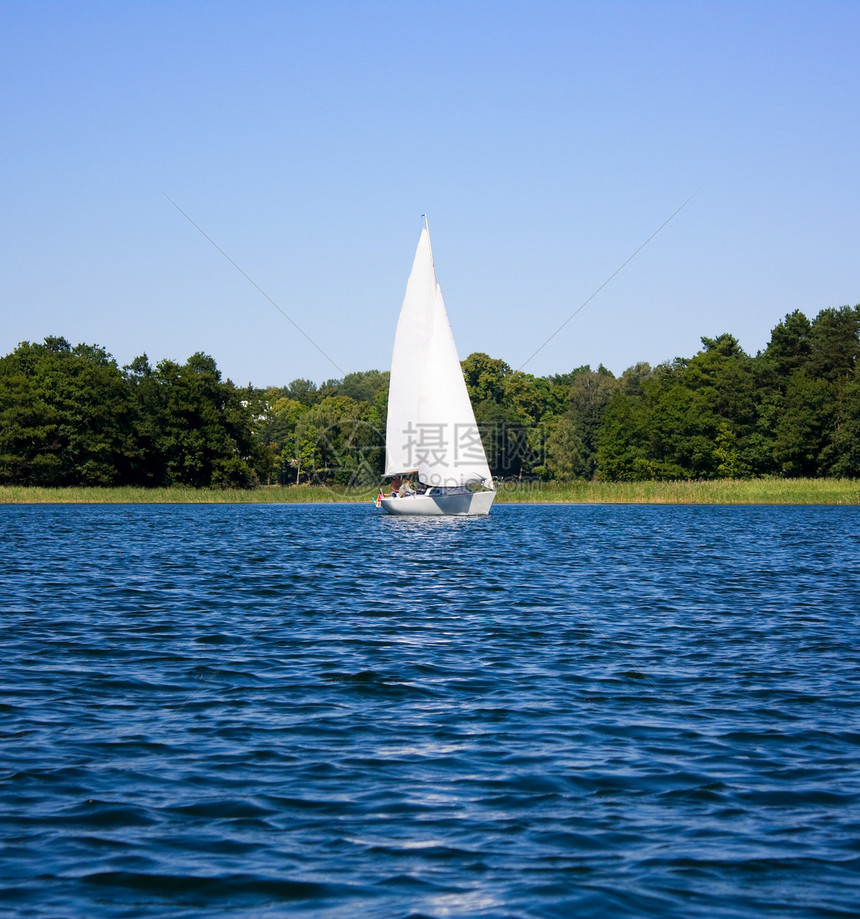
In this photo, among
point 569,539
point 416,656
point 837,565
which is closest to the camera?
point 416,656

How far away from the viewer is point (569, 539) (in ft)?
124

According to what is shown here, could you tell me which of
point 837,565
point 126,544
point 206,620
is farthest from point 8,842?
point 126,544

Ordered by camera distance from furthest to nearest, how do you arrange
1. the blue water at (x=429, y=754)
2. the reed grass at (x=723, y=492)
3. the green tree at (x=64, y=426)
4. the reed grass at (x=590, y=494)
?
the green tree at (x=64, y=426) → the reed grass at (x=590, y=494) → the reed grass at (x=723, y=492) → the blue water at (x=429, y=754)

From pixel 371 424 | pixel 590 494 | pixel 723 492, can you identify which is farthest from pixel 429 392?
pixel 371 424

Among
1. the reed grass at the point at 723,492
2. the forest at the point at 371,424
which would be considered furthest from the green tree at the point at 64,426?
the reed grass at the point at 723,492

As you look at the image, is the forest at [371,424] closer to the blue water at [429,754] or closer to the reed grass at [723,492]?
the reed grass at [723,492]

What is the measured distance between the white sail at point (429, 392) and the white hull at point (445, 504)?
721 millimetres

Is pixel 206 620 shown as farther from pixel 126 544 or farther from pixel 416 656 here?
pixel 126 544

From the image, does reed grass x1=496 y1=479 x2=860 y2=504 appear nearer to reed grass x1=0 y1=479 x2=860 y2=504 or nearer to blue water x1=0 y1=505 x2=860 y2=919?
reed grass x1=0 y1=479 x2=860 y2=504

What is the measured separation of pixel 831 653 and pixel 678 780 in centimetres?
648

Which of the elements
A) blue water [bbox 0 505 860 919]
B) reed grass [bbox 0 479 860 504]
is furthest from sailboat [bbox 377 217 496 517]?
blue water [bbox 0 505 860 919]

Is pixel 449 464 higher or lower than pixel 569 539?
higher

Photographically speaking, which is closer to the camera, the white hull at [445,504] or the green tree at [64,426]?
the white hull at [445,504]

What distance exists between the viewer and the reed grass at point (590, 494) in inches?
2511
